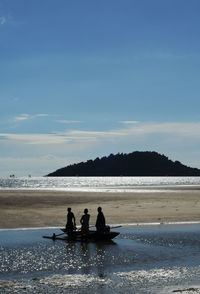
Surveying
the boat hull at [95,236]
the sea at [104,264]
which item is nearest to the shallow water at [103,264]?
the sea at [104,264]

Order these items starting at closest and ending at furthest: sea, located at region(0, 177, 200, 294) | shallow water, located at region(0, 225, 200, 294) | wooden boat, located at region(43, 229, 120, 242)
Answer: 1. sea, located at region(0, 177, 200, 294)
2. shallow water, located at region(0, 225, 200, 294)
3. wooden boat, located at region(43, 229, 120, 242)

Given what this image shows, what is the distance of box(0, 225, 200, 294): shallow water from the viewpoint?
13.9 metres

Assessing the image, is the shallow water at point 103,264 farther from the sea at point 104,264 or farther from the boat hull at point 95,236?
the boat hull at point 95,236

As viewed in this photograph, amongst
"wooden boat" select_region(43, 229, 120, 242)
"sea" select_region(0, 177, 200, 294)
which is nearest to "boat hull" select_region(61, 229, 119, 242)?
"wooden boat" select_region(43, 229, 120, 242)

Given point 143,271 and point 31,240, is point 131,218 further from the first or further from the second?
point 143,271

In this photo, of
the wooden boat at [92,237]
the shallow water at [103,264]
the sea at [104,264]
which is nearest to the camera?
the sea at [104,264]

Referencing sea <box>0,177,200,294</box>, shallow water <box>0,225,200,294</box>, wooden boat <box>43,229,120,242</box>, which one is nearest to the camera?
sea <box>0,177,200,294</box>

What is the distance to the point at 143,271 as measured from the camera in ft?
52.5

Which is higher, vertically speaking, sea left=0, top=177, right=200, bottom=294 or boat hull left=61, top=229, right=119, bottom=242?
boat hull left=61, top=229, right=119, bottom=242

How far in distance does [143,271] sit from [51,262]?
4389 mm

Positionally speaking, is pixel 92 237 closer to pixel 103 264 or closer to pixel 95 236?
pixel 95 236

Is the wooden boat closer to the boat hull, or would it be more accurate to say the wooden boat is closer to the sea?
the boat hull

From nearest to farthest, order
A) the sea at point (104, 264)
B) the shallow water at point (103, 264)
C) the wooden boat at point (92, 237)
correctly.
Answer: the sea at point (104, 264) → the shallow water at point (103, 264) → the wooden boat at point (92, 237)

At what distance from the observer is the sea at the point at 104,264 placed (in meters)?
13.7
